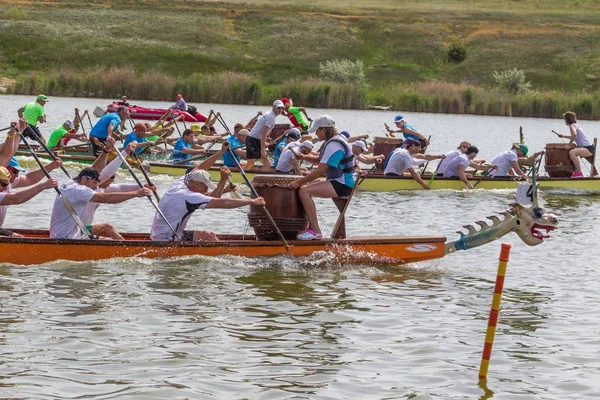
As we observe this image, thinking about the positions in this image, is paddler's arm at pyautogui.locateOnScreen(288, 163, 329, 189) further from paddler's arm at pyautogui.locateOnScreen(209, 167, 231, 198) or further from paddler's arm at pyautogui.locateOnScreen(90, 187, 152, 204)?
paddler's arm at pyautogui.locateOnScreen(90, 187, 152, 204)

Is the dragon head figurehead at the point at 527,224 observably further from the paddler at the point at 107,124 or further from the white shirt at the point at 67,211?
the paddler at the point at 107,124

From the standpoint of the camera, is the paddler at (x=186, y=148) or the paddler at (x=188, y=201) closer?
the paddler at (x=188, y=201)

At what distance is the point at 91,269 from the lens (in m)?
13.6

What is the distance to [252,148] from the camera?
78.8 feet

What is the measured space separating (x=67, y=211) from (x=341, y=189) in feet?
12.4

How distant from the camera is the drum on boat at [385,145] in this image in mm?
26578

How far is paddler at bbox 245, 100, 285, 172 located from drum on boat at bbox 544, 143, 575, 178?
7.49m

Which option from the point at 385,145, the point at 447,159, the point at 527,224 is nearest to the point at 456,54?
the point at 385,145

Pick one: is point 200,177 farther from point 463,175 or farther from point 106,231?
point 463,175

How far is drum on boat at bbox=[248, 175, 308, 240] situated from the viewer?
1436 cm

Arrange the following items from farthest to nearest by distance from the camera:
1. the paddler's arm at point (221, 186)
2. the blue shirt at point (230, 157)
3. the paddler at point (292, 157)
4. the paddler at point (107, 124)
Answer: the paddler at point (107, 124) < the blue shirt at point (230, 157) < the paddler at point (292, 157) < the paddler's arm at point (221, 186)

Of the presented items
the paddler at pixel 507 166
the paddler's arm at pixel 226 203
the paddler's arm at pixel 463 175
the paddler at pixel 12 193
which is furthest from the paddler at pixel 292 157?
the paddler at pixel 12 193

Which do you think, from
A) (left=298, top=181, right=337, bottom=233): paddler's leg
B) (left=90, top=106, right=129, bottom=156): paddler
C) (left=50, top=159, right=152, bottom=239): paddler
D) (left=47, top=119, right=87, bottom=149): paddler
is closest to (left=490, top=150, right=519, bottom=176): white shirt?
(left=90, top=106, right=129, bottom=156): paddler

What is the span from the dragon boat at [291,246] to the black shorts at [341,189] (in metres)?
0.53
